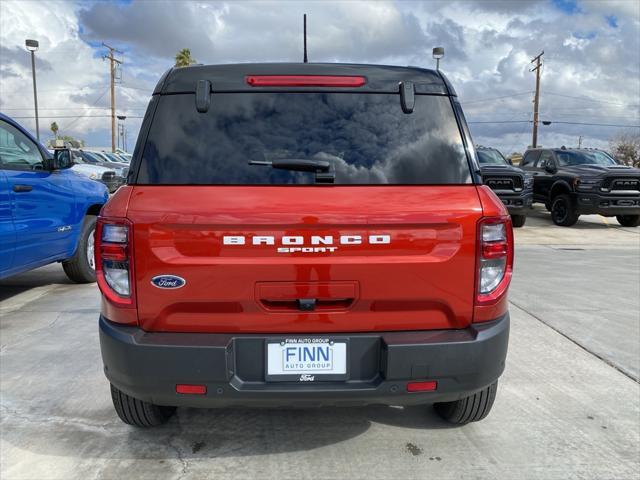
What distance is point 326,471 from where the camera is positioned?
2.54 metres

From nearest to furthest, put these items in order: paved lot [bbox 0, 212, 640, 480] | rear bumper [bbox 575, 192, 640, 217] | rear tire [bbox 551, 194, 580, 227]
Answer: paved lot [bbox 0, 212, 640, 480]
rear bumper [bbox 575, 192, 640, 217]
rear tire [bbox 551, 194, 580, 227]

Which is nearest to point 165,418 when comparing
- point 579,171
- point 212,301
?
point 212,301

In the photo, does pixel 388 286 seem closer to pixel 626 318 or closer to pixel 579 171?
pixel 626 318

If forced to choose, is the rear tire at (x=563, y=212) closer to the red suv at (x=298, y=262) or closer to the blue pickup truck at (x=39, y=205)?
the blue pickup truck at (x=39, y=205)

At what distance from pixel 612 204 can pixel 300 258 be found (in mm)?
12414

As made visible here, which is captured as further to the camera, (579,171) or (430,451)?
(579,171)

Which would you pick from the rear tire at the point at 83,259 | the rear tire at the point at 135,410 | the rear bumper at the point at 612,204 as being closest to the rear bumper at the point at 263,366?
the rear tire at the point at 135,410

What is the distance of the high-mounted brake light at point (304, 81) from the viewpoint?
7.98 ft

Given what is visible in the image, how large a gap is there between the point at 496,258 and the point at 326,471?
131 cm

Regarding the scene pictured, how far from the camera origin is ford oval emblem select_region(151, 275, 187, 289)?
2201 millimetres

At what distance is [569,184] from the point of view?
13031mm

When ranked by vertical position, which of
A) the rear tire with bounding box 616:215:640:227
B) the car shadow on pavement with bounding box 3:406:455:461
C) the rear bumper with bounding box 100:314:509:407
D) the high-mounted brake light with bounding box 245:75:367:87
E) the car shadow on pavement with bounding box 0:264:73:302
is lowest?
the car shadow on pavement with bounding box 0:264:73:302

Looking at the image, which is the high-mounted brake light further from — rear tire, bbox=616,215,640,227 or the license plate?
rear tire, bbox=616,215,640,227

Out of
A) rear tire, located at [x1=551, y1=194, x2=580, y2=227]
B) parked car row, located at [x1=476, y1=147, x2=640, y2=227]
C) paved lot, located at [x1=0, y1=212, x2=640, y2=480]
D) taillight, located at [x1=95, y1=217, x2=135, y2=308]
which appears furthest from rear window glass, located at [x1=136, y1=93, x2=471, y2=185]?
rear tire, located at [x1=551, y1=194, x2=580, y2=227]
